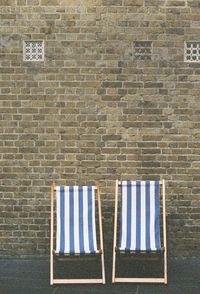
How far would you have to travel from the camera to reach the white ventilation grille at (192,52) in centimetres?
708

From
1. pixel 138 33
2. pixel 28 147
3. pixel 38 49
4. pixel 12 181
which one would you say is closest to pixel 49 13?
pixel 38 49

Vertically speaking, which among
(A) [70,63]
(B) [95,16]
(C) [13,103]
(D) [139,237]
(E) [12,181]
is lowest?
(D) [139,237]

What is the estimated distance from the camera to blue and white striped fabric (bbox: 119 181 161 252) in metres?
6.57

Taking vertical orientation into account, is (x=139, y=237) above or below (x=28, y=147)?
below

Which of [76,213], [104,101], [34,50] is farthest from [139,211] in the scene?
[34,50]

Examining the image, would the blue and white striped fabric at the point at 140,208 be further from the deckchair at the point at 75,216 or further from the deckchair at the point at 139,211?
the deckchair at the point at 75,216

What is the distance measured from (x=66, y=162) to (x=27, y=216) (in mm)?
815

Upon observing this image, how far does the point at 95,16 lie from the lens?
23.2 feet

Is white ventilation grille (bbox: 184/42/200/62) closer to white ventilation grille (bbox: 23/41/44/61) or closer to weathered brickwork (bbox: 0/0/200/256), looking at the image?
weathered brickwork (bbox: 0/0/200/256)

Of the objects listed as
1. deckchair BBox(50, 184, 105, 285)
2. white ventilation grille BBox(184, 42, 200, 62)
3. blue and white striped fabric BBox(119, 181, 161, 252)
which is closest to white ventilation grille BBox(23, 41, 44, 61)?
deckchair BBox(50, 184, 105, 285)

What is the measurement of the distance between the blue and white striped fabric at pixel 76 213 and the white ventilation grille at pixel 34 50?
163 centimetres

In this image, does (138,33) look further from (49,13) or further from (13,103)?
(13,103)

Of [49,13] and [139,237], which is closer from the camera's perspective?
[139,237]

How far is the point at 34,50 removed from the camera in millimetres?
7156
